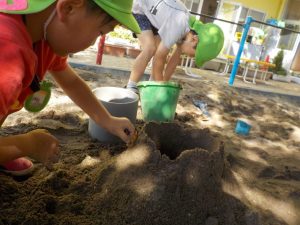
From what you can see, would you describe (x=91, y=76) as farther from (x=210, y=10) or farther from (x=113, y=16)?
(x=210, y=10)

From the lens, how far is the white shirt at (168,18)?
2.81m

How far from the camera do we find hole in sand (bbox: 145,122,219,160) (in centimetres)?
184

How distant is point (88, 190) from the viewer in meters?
1.54

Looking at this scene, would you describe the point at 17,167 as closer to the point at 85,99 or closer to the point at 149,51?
the point at 85,99

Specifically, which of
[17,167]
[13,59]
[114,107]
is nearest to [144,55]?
[114,107]

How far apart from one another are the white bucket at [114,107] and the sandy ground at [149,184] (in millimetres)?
58

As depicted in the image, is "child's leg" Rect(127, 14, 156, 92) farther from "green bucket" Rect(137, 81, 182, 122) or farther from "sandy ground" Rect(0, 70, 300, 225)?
"sandy ground" Rect(0, 70, 300, 225)

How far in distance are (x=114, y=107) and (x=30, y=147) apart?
1002 millimetres

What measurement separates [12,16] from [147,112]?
1737 millimetres

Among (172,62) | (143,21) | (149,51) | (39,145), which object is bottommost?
(39,145)

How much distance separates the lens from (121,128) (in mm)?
1630

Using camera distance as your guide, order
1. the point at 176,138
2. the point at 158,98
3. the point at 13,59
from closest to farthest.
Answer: the point at 13,59, the point at 176,138, the point at 158,98

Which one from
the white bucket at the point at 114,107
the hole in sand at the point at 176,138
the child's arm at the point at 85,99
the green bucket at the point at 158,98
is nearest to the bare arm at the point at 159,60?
the green bucket at the point at 158,98

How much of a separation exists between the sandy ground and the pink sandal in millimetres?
32
